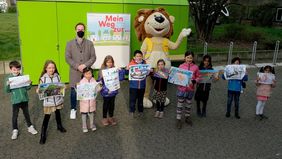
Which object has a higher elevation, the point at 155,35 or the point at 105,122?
the point at 155,35

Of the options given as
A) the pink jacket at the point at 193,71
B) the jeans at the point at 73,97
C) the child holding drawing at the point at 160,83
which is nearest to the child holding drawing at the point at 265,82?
the pink jacket at the point at 193,71

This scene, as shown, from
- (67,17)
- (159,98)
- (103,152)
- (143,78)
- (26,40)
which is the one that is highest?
(67,17)

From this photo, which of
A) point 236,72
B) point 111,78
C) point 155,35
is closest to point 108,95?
point 111,78

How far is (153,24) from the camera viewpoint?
22.2 ft

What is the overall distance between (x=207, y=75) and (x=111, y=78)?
82.0 inches

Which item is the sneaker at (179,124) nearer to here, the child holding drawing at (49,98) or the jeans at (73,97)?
the jeans at (73,97)

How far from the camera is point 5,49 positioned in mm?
11680

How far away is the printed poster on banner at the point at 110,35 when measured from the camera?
333 inches

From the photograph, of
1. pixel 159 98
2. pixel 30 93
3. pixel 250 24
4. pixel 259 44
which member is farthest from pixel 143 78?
pixel 250 24

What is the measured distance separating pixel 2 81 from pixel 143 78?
517 cm

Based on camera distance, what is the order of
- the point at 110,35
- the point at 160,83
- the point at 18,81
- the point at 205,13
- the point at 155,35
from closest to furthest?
the point at 18,81
the point at 160,83
the point at 155,35
the point at 110,35
the point at 205,13

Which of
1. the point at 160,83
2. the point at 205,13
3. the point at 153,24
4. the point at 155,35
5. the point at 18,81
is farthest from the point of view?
the point at 205,13

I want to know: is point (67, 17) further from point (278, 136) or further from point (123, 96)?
point (278, 136)

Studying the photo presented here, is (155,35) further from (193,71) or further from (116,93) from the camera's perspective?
(116,93)
